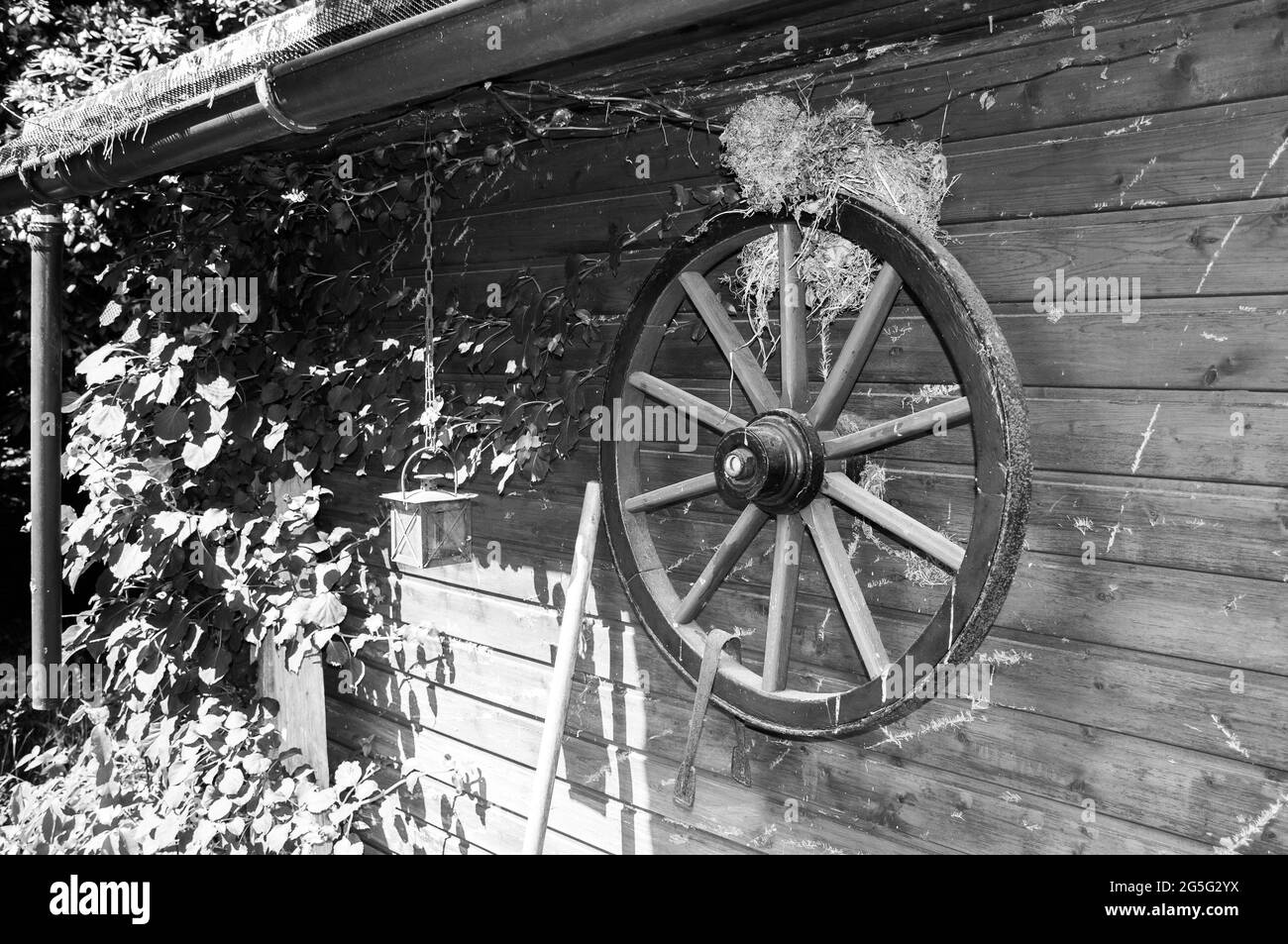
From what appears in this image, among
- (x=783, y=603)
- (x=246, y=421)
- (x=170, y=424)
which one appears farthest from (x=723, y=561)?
(x=170, y=424)

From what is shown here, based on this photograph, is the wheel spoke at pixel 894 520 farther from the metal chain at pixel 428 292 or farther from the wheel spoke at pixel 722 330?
the metal chain at pixel 428 292

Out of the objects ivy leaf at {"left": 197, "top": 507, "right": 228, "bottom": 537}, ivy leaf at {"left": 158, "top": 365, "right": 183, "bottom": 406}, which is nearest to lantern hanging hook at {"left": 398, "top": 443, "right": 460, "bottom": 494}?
ivy leaf at {"left": 197, "top": 507, "right": 228, "bottom": 537}

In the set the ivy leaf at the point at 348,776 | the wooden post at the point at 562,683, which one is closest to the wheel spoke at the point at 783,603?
the wooden post at the point at 562,683

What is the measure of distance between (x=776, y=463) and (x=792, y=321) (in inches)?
12.3

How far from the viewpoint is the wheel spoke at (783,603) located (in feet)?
6.81

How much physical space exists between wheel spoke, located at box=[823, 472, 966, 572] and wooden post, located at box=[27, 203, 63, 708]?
8.67 feet

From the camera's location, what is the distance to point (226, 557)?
3.44 m

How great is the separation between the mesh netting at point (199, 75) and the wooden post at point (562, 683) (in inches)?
47.3

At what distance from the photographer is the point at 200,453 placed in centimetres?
329

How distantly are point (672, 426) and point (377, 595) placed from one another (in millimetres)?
1484

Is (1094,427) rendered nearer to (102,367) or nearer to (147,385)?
(147,385)

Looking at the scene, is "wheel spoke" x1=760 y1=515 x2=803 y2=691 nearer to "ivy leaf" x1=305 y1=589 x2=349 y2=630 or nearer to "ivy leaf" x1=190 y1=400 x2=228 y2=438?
"ivy leaf" x1=305 y1=589 x2=349 y2=630

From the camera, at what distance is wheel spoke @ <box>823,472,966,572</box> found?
72.5 inches
